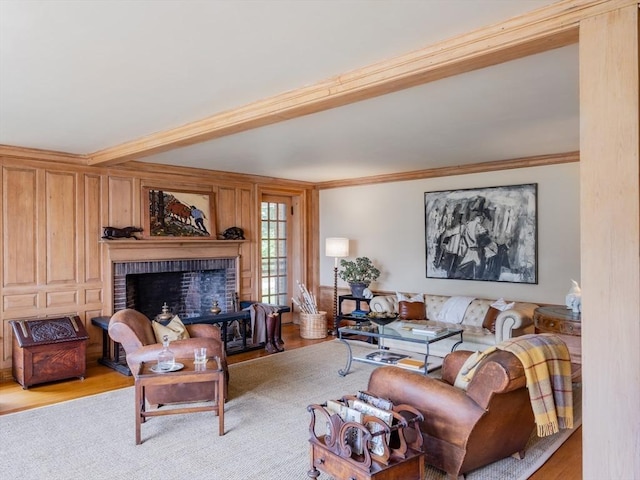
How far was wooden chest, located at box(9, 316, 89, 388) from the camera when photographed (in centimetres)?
463

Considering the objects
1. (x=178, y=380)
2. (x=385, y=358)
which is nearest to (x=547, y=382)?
(x=385, y=358)

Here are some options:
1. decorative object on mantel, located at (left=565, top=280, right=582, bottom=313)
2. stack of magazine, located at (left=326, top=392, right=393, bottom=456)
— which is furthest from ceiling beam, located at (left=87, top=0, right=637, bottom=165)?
decorative object on mantel, located at (left=565, top=280, right=582, bottom=313)

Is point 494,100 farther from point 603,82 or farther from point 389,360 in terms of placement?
point 389,360

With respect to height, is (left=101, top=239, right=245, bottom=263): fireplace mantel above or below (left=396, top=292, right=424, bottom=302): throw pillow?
above

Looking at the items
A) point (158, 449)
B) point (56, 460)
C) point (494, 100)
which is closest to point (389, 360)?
point (158, 449)

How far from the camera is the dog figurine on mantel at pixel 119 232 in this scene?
18.3ft

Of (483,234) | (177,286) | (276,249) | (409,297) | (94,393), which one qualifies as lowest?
(94,393)

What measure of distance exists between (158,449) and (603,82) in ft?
10.9

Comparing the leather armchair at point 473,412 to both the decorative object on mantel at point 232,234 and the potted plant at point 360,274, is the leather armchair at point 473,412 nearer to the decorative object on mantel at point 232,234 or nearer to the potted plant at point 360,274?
the potted plant at point 360,274

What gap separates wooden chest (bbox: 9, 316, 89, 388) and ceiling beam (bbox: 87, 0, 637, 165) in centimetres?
261

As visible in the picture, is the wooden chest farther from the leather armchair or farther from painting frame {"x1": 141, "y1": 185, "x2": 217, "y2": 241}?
the leather armchair

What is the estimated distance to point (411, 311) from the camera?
6152mm

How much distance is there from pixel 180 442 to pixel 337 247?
4.34 metres

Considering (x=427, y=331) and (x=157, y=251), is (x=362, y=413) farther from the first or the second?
(x=157, y=251)
